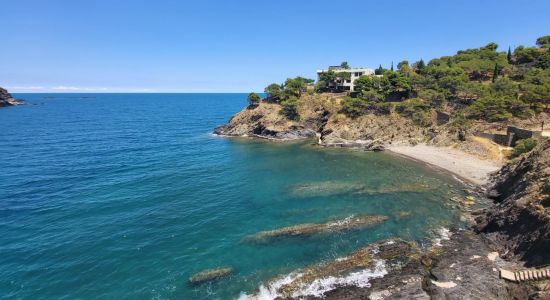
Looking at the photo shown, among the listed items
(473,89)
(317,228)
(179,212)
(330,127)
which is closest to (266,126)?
(330,127)

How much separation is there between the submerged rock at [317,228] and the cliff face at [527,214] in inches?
468

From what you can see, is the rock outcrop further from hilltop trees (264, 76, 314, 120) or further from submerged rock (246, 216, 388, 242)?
submerged rock (246, 216, 388, 242)

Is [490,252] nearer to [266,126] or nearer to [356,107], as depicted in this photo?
[356,107]

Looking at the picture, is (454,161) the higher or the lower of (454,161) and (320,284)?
the higher

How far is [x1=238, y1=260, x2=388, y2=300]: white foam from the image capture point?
24.8 metres

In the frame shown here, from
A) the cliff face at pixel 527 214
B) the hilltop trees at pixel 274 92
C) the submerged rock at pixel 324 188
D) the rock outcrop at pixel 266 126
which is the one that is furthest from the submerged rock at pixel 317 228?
the hilltop trees at pixel 274 92

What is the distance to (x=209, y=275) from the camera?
27.1 m

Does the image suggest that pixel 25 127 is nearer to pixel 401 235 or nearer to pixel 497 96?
pixel 401 235

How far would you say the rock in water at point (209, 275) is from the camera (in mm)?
26547

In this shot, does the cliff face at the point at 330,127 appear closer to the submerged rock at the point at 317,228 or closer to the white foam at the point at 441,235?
the submerged rock at the point at 317,228

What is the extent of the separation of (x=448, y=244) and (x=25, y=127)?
13418 cm

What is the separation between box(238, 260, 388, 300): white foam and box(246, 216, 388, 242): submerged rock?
687 cm

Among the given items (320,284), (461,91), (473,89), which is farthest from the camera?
(461,91)

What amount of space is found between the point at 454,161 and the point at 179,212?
52004 mm
